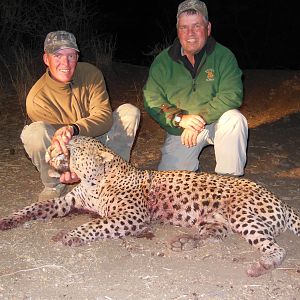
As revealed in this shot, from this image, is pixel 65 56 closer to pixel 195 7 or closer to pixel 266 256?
pixel 195 7

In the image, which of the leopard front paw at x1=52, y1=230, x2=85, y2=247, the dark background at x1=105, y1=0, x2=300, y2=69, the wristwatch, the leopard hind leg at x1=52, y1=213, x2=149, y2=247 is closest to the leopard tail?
the leopard hind leg at x1=52, y1=213, x2=149, y2=247

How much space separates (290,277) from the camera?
3.32 metres

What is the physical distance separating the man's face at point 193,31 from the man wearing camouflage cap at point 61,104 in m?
0.76

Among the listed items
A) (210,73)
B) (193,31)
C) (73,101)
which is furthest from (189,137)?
(73,101)

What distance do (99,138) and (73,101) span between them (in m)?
0.48

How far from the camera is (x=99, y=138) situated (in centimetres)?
496

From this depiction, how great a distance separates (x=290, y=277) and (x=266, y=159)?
274 centimetres

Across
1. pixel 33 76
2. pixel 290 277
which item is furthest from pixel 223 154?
pixel 33 76

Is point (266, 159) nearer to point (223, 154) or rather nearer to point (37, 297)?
point (223, 154)

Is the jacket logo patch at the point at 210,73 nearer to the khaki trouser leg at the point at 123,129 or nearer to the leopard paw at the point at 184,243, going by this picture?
the khaki trouser leg at the point at 123,129

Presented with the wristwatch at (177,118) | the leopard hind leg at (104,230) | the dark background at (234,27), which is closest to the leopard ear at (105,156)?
the leopard hind leg at (104,230)

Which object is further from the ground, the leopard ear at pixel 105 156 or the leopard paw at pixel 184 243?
the leopard ear at pixel 105 156

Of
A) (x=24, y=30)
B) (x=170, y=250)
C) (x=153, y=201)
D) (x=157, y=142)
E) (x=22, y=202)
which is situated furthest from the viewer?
(x=24, y=30)

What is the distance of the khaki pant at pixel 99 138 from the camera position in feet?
14.7
